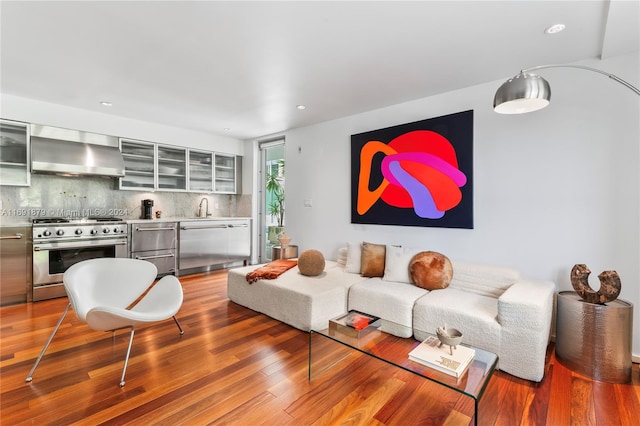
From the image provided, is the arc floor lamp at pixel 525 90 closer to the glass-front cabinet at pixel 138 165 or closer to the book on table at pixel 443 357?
the book on table at pixel 443 357

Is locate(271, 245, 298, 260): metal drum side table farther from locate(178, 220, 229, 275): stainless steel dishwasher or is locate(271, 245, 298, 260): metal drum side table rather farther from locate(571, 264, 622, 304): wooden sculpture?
locate(571, 264, 622, 304): wooden sculpture

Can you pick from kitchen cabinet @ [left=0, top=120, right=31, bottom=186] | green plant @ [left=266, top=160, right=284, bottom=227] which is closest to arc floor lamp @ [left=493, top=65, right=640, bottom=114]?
green plant @ [left=266, top=160, right=284, bottom=227]

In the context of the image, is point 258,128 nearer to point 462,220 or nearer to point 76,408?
point 462,220

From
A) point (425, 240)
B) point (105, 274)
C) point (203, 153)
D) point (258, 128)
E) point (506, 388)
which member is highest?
point (258, 128)

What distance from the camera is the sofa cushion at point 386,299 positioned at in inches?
108

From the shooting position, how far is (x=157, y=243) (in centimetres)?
468

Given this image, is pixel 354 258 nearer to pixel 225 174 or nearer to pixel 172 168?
pixel 225 174

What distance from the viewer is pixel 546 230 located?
2820 mm

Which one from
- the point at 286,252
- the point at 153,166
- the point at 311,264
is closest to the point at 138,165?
the point at 153,166

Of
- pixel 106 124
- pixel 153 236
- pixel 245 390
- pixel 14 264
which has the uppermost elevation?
pixel 106 124

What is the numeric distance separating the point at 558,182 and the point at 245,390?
311 centimetres

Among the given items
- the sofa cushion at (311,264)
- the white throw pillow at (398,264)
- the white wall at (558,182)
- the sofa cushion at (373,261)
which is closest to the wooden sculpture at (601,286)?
the white wall at (558,182)

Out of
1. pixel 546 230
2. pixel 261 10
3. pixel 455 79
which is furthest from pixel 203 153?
pixel 546 230

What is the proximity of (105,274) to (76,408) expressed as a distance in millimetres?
1131
